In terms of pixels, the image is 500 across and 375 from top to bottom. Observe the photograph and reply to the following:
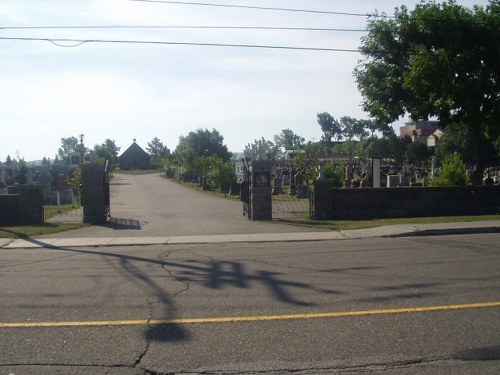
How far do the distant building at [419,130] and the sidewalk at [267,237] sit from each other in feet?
279

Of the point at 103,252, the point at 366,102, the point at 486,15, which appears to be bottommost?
the point at 103,252

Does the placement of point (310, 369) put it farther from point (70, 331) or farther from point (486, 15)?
point (486, 15)

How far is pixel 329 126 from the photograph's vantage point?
139 meters

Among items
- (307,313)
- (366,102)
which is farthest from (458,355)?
(366,102)

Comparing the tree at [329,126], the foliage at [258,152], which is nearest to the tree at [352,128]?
the tree at [329,126]

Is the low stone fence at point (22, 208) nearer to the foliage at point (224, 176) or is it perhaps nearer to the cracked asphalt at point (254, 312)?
the cracked asphalt at point (254, 312)

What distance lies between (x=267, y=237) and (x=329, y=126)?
126 meters

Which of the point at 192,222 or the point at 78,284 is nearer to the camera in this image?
the point at 78,284

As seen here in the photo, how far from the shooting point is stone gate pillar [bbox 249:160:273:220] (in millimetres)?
20016

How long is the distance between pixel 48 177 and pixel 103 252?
2183 cm

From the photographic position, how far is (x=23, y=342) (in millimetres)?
6066

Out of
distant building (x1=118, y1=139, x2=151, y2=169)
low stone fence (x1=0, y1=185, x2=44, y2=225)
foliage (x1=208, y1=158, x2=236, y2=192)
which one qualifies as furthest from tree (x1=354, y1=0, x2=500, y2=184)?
distant building (x1=118, y1=139, x2=151, y2=169)

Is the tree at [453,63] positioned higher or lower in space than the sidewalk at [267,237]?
higher

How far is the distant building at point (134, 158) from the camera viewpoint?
120000mm
